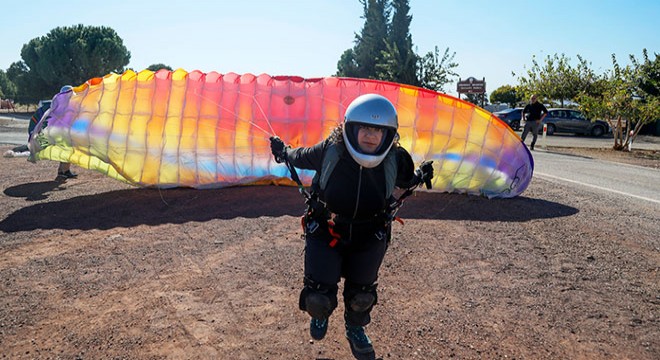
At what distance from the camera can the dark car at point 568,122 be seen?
3191cm

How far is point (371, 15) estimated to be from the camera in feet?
158

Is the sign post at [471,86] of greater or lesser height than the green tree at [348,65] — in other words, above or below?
below

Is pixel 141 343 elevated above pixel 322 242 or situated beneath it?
situated beneath

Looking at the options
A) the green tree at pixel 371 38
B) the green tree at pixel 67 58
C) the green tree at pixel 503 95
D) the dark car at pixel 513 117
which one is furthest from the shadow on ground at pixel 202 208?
the green tree at pixel 503 95

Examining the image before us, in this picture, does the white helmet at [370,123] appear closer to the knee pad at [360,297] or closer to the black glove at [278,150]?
the black glove at [278,150]

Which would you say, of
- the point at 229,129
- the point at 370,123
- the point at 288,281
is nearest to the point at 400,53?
the point at 229,129

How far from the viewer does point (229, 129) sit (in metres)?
9.50

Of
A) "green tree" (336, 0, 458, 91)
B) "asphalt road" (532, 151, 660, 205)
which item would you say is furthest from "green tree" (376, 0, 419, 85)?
"asphalt road" (532, 151, 660, 205)

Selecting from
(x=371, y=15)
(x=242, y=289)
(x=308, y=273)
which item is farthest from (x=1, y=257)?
(x=371, y=15)

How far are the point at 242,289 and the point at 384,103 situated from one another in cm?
254

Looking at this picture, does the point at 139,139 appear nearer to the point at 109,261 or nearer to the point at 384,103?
the point at 109,261

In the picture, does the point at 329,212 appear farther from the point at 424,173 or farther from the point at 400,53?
the point at 400,53

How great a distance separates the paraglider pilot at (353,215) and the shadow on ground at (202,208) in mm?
4397

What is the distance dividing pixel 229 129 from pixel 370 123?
→ 20.6 feet
